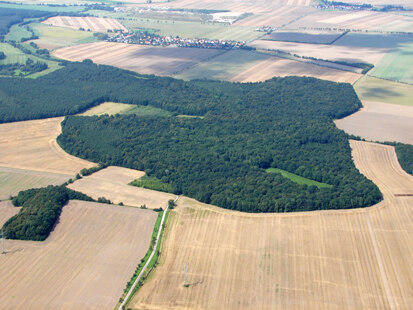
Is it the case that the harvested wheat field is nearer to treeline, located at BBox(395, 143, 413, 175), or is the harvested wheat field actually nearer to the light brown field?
treeline, located at BBox(395, 143, 413, 175)

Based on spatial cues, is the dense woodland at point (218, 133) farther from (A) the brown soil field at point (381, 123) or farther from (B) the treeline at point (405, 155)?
(B) the treeline at point (405, 155)

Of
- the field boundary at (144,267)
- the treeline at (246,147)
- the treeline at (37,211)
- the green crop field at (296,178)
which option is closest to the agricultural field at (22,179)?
the treeline at (37,211)

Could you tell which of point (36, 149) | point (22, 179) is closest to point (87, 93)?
point (36, 149)

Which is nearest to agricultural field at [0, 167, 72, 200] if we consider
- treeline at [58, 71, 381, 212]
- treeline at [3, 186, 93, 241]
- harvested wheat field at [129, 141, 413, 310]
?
treeline at [3, 186, 93, 241]

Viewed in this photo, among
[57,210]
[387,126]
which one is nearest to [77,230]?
[57,210]

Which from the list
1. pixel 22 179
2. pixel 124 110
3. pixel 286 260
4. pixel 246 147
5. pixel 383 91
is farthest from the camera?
pixel 383 91

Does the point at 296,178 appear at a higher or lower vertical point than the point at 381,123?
higher

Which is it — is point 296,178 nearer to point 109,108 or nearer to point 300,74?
point 109,108
